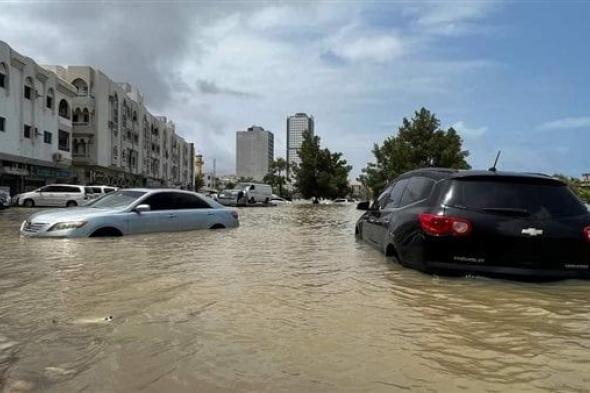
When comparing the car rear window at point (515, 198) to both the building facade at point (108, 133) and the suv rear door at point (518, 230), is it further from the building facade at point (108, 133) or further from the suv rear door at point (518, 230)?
the building facade at point (108, 133)

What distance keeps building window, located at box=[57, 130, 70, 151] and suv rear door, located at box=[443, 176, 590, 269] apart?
48633 mm

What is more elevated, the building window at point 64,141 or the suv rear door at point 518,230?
the building window at point 64,141

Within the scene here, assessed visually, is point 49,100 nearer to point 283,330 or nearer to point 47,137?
point 47,137

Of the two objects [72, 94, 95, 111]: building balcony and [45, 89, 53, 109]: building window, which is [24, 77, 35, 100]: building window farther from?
[72, 94, 95, 111]: building balcony

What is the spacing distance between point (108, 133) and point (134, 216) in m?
50.1

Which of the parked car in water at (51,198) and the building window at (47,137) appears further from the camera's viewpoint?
the building window at (47,137)

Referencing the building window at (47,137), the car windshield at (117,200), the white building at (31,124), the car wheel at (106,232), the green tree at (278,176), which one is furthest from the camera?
the green tree at (278,176)

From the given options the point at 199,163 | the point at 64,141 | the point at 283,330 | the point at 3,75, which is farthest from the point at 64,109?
the point at 199,163

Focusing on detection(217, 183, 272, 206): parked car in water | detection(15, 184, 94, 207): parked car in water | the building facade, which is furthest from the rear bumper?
the building facade

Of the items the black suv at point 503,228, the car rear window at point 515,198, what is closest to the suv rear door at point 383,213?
the black suv at point 503,228

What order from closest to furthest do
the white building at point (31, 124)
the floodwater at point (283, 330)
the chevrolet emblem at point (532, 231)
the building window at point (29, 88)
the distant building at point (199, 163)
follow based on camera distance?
the floodwater at point (283, 330)
the chevrolet emblem at point (532, 231)
the white building at point (31, 124)
the building window at point (29, 88)
the distant building at point (199, 163)

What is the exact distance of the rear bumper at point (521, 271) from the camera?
6258 mm

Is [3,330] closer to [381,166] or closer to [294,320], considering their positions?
[294,320]

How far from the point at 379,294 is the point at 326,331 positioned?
5.01ft
